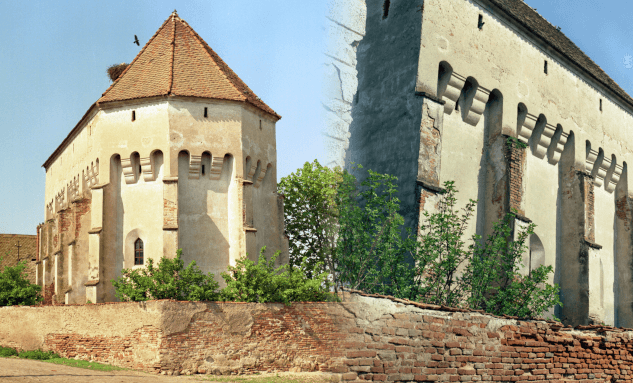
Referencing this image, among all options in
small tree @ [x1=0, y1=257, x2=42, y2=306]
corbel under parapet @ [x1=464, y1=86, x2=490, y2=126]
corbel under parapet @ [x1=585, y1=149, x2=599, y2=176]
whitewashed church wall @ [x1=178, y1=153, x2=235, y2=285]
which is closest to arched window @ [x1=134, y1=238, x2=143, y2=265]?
whitewashed church wall @ [x1=178, y1=153, x2=235, y2=285]

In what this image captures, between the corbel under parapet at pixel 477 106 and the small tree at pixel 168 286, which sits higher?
the corbel under parapet at pixel 477 106

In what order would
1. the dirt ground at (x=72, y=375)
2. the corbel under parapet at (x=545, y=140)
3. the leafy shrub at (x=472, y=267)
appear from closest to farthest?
the dirt ground at (x=72, y=375) < the leafy shrub at (x=472, y=267) < the corbel under parapet at (x=545, y=140)

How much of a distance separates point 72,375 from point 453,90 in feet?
47.4

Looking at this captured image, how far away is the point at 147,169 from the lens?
78.8 ft

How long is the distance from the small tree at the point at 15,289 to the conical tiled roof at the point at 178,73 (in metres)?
7.07

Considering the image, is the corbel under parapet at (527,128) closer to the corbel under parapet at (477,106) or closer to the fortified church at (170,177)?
the corbel under parapet at (477,106)

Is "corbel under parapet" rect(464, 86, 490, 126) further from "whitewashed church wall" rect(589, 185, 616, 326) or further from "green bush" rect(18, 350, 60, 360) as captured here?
"green bush" rect(18, 350, 60, 360)

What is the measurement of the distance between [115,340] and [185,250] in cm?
575

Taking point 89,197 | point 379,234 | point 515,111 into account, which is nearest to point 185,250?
point 89,197

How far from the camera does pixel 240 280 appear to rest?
Result: 19.8 meters

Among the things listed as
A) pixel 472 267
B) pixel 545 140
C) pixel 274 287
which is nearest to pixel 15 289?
pixel 274 287

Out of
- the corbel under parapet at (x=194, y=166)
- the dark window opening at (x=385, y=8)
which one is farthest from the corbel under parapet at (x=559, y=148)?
the corbel under parapet at (x=194, y=166)

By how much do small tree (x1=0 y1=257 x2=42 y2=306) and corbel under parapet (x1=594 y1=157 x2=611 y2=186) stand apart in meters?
25.4

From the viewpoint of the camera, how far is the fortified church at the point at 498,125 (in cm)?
2127
